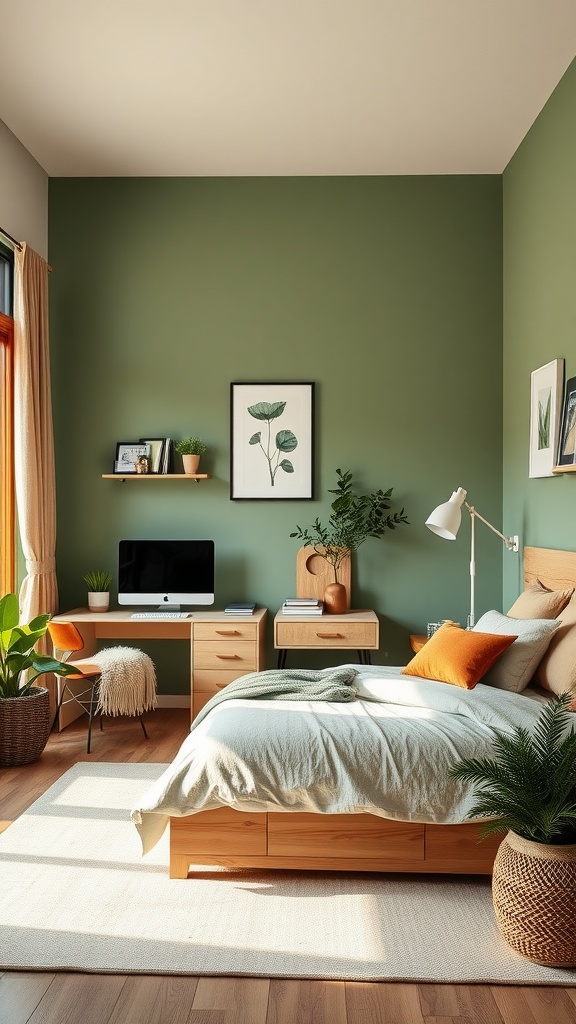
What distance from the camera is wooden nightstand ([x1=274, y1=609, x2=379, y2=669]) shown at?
4.48 metres

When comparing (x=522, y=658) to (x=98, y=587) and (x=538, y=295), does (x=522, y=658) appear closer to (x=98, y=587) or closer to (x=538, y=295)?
(x=538, y=295)

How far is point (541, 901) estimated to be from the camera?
7.07 feet

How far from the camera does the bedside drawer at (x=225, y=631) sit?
448cm

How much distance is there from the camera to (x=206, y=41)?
3.55 m

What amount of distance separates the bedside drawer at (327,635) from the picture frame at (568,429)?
137cm

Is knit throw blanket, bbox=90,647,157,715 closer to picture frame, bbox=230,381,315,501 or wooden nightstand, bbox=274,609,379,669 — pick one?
wooden nightstand, bbox=274,609,379,669

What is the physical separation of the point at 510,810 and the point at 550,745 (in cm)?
21

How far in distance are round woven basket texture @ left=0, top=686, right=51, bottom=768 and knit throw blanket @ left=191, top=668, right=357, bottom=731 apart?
111 centimetres

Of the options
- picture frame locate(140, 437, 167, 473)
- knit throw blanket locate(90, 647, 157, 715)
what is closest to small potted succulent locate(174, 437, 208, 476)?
picture frame locate(140, 437, 167, 473)

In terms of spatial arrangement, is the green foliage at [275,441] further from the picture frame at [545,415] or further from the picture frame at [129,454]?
the picture frame at [545,415]

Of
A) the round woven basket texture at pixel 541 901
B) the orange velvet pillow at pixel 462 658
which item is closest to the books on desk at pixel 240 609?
the orange velvet pillow at pixel 462 658

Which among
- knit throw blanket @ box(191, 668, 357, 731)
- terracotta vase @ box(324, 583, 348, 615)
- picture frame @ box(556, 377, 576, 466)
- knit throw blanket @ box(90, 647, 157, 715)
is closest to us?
knit throw blanket @ box(191, 668, 357, 731)

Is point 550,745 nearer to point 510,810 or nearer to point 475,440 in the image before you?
point 510,810

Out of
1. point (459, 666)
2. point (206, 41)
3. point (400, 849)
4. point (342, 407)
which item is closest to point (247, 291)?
point (342, 407)
